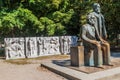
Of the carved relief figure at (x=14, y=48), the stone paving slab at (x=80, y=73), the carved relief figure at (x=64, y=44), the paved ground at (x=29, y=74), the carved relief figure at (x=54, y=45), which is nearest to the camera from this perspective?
the stone paving slab at (x=80, y=73)

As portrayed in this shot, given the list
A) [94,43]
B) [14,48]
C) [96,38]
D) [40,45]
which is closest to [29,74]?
[94,43]

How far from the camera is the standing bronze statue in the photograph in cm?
899

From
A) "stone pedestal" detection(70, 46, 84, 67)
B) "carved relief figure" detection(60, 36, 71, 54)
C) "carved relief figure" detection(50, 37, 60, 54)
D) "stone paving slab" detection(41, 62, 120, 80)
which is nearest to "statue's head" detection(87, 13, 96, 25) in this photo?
"stone pedestal" detection(70, 46, 84, 67)

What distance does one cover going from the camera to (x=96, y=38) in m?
9.53

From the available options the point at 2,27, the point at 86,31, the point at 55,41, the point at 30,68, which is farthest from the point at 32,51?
the point at 86,31

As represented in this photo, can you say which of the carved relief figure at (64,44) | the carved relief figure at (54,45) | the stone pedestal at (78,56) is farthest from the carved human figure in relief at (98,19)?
the carved relief figure at (64,44)

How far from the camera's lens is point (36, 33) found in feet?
56.7

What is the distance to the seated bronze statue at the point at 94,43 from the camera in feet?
29.5

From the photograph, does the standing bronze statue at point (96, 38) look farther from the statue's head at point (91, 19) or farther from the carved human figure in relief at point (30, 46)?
the carved human figure in relief at point (30, 46)

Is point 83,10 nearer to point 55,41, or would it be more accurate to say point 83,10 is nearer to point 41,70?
point 55,41

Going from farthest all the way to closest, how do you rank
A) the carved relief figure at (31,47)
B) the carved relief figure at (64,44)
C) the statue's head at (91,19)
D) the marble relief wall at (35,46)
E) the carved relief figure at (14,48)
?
the carved relief figure at (64,44), the carved relief figure at (31,47), the marble relief wall at (35,46), the carved relief figure at (14,48), the statue's head at (91,19)

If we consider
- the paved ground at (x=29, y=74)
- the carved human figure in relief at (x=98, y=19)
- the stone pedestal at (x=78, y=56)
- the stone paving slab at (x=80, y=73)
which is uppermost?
the carved human figure in relief at (x=98, y=19)

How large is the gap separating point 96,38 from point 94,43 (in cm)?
61

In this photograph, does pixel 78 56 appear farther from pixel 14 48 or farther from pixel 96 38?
pixel 14 48
